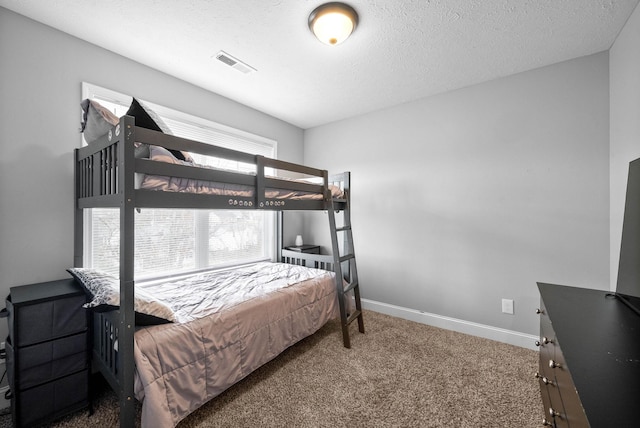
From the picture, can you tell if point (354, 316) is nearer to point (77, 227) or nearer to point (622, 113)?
point (77, 227)

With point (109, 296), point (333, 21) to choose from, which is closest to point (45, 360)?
point (109, 296)

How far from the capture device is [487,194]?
261 cm

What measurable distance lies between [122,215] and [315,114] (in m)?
2.71

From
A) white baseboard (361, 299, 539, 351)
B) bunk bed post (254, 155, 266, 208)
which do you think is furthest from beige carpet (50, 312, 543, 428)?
bunk bed post (254, 155, 266, 208)

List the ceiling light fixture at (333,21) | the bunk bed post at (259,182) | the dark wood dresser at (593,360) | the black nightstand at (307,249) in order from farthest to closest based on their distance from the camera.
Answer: the black nightstand at (307,249) < the bunk bed post at (259,182) < the ceiling light fixture at (333,21) < the dark wood dresser at (593,360)

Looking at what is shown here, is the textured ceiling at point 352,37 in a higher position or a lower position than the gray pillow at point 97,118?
higher

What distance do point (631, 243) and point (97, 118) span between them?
9.97ft

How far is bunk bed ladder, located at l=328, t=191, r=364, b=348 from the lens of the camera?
2471 mm

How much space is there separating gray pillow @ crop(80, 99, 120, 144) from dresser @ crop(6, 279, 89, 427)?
0.96 m

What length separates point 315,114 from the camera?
3.46m

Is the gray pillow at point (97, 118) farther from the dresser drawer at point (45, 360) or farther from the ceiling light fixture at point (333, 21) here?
the ceiling light fixture at point (333, 21)

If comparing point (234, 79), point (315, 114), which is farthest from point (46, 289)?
point (315, 114)

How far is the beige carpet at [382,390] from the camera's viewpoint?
1.56 meters

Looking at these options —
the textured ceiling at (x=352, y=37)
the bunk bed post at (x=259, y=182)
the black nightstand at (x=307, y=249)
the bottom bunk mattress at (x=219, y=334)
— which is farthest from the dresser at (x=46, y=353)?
the black nightstand at (x=307, y=249)
